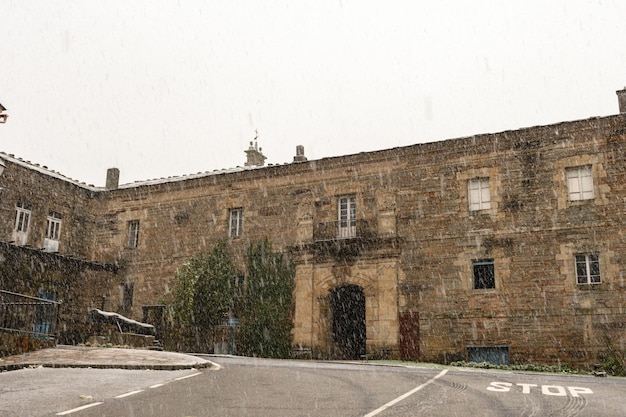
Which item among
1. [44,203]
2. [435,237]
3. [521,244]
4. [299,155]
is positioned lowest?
[521,244]

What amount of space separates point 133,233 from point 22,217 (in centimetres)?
451

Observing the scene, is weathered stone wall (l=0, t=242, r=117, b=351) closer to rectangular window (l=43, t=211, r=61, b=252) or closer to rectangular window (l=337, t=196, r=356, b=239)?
rectangular window (l=43, t=211, r=61, b=252)

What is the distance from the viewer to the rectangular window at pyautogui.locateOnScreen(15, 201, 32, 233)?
77.1 ft

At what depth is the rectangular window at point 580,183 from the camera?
18172mm

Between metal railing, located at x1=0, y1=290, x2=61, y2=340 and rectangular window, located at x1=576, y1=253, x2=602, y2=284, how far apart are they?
14.9m

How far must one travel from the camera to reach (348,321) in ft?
71.2

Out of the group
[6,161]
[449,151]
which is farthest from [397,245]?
[6,161]

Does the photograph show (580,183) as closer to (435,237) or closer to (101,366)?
(435,237)

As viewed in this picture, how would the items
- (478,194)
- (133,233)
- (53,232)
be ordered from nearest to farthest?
(478,194) < (53,232) < (133,233)

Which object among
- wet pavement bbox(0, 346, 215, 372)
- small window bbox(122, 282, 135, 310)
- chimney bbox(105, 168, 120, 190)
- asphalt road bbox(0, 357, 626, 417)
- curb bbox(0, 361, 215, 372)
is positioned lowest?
asphalt road bbox(0, 357, 626, 417)

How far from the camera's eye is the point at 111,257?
25.8m

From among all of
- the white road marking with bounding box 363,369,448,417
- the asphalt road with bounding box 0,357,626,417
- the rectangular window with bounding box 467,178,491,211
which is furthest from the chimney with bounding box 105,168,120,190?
the white road marking with bounding box 363,369,448,417

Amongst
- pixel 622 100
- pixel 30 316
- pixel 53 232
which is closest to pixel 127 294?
pixel 53 232

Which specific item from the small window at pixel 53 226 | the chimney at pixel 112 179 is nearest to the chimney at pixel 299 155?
the chimney at pixel 112 179
